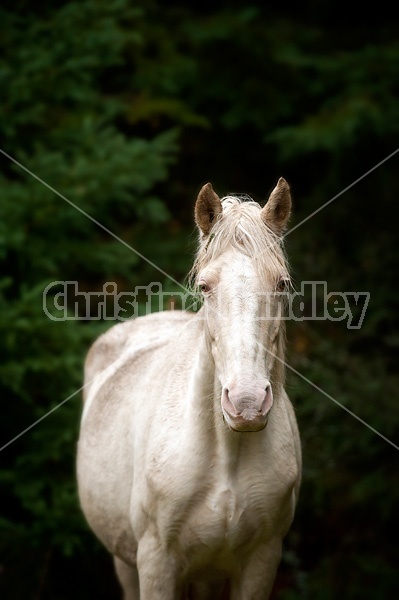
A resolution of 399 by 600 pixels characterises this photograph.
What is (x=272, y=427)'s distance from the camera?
330cm

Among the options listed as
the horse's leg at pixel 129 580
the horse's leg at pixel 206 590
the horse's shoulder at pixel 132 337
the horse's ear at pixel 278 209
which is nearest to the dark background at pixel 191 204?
the horse's shoulder at pixel 132 337

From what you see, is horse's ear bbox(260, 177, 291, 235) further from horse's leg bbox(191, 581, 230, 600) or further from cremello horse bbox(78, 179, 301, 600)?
horse's leg bbox(191, 581, 230, 600)

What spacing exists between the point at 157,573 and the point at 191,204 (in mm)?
6416

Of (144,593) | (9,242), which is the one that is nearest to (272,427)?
(144,593)

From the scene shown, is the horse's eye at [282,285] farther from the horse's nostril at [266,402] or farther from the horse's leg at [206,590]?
the horse's leg at [206,590]

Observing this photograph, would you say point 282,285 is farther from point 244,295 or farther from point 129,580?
point 129,580

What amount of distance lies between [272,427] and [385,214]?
602 centimetres

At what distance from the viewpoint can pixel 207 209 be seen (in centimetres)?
315

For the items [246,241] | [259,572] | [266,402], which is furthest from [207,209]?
[259,572]

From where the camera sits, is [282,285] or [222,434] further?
[222,434]

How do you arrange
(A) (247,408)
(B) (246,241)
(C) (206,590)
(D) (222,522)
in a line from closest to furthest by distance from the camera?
(A) (247,408), (B) (246,241), (D) (222,522), (C) (206,590)

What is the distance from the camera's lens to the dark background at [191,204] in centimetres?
600

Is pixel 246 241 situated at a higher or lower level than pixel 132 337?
higher

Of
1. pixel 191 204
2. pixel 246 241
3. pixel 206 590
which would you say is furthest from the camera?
pixel 191 204
